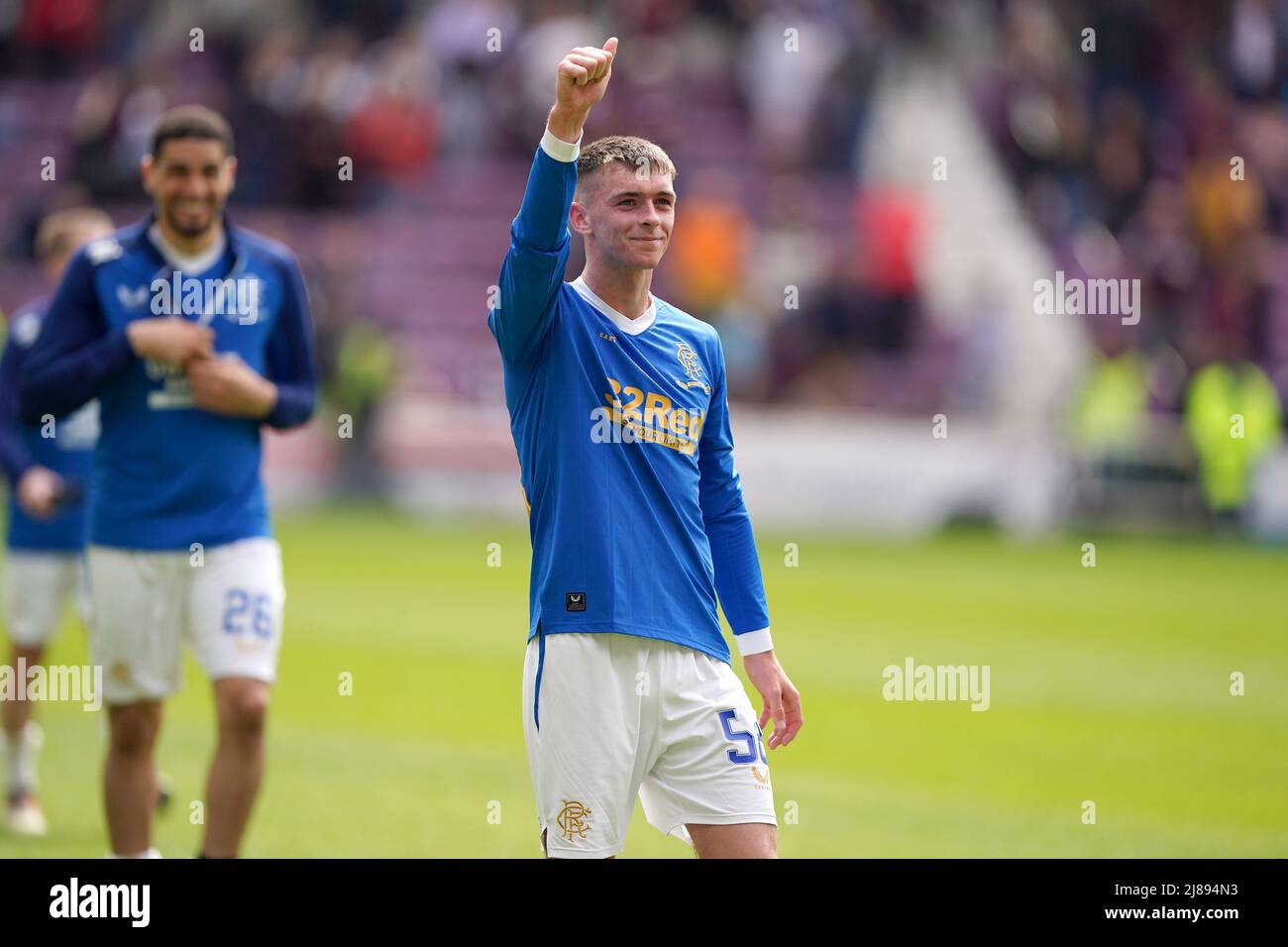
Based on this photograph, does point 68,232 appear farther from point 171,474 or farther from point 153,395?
point 171,474

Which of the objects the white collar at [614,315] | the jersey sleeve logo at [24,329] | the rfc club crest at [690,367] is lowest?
the rfc club crest at [690,367]

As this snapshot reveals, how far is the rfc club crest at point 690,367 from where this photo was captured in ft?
18.3

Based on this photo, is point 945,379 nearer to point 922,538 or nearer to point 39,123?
point 922,538

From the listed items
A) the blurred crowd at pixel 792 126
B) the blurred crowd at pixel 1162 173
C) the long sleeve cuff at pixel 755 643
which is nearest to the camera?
the long sleeve cuff at pixel 755 643

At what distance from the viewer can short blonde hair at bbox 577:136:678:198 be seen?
17.6 feet

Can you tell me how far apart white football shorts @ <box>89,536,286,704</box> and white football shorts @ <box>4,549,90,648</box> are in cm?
269

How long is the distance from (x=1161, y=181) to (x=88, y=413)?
2066 centimetres

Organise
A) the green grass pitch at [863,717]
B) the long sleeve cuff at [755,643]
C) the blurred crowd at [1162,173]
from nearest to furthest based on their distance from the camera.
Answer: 1. the long sleeve cuff at [755,643]
2. the green grass pitch at [863,717]
3. the blurred crowd at [1162,173]

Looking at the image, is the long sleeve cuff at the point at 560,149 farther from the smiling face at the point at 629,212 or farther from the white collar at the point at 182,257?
the white collar at the point at 182,257

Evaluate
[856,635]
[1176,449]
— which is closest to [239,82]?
[1176,449]

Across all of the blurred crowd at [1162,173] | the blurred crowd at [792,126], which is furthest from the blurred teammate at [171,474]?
the blurred crowd at [1162,173]

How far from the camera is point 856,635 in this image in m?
15.4

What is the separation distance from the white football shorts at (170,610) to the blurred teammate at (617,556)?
6.28 ft

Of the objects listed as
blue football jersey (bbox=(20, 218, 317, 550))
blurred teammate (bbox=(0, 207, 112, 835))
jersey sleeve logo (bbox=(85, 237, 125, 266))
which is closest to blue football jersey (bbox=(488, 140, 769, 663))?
blue football jersey (bbox=(20, 218, 317, 550))
